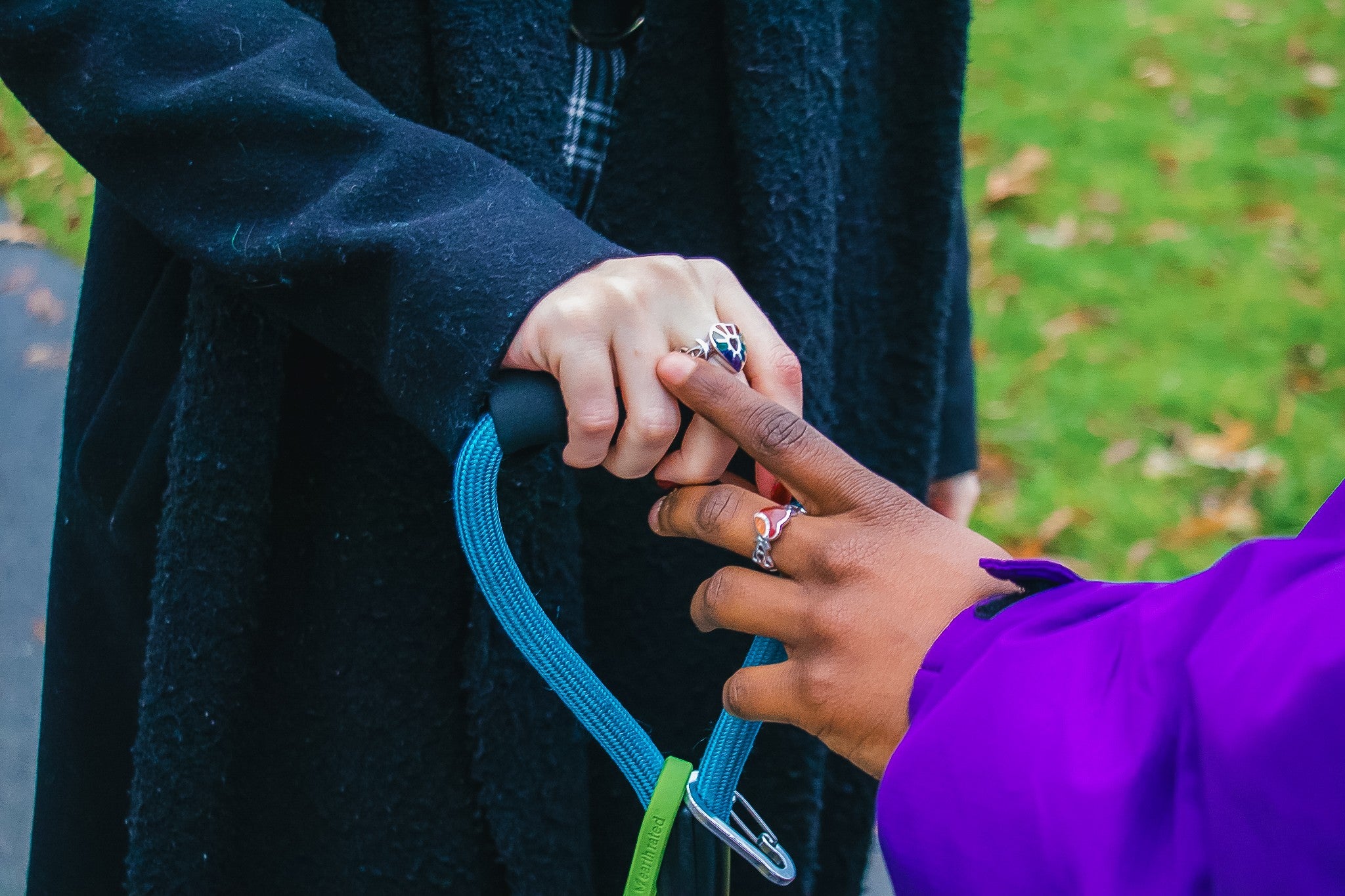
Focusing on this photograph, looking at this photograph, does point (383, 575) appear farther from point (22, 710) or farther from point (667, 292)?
point (22, 710)

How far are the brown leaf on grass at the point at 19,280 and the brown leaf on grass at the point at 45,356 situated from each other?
1.14 ft

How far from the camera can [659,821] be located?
750 mm

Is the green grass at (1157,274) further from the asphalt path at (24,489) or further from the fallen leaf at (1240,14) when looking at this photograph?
the asphalt path at (24,489)

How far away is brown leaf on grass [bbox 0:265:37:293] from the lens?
3.27 metres

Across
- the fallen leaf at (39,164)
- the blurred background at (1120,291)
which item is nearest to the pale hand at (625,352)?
the blurred background at (1120,291)

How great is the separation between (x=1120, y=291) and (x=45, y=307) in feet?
11.5

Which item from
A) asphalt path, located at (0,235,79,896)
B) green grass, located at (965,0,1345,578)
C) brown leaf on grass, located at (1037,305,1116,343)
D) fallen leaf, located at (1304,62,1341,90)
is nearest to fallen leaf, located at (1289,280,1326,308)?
green grass, located at (965,0,1345,578)

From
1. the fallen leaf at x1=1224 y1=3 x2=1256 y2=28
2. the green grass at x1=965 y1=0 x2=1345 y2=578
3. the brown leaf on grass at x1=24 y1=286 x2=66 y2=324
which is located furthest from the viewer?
the fallen leaf at x1=1224 y1=3 x2=1256 y2=28

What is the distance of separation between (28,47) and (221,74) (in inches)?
5.9

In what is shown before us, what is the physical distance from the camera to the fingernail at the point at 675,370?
2.21ft

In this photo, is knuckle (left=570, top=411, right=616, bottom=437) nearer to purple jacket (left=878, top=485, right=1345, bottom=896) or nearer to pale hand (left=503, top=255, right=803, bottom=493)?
pale hand (left=503, top=255, right=803, bottom=493)

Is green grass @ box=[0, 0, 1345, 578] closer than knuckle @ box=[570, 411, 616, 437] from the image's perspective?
No

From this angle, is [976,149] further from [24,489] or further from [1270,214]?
[24,489]

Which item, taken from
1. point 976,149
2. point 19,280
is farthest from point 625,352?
point 976,149
